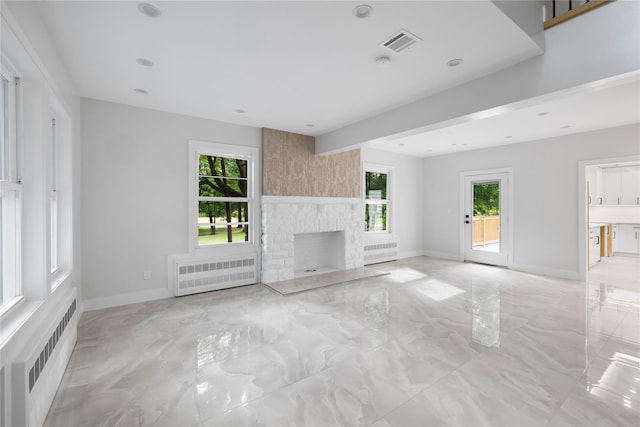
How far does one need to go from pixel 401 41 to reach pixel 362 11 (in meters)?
0.51

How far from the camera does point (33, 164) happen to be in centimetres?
193

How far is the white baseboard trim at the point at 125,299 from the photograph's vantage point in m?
3.59

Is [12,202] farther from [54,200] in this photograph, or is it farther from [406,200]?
[406,200]

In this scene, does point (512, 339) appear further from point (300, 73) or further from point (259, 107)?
point (259, 107)

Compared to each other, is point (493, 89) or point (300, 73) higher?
point (300, 73)

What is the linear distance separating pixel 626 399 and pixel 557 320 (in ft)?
4.85

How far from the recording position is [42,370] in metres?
1.77

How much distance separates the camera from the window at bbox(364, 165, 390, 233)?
6609 mm

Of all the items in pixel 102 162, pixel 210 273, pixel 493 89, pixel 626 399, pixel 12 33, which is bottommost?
pixel 626 399

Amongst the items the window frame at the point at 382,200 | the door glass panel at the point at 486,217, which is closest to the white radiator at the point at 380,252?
the window frame at the point at 382,200

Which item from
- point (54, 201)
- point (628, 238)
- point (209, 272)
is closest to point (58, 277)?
point (54, 201)

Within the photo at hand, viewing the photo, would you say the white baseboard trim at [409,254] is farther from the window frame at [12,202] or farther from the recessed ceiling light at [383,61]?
the window frame at [12,202]

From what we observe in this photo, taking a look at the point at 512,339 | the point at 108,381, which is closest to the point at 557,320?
the point at 512,339

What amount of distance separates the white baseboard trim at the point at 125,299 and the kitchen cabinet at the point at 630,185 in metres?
9.94
